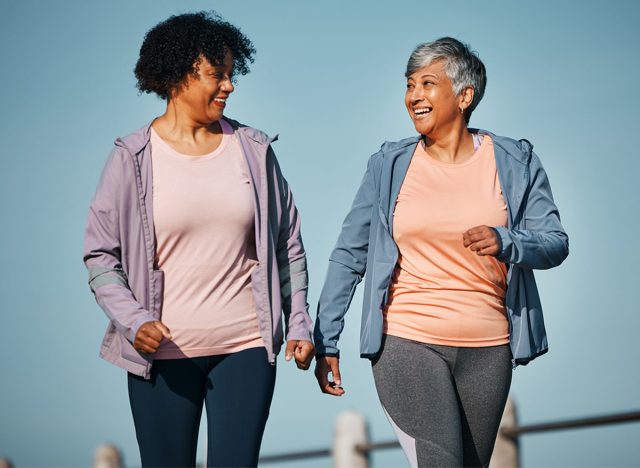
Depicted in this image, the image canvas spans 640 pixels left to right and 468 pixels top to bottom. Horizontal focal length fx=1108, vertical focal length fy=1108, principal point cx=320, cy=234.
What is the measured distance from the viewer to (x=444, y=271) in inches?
176

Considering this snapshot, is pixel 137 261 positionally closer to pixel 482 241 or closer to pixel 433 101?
pixel 482 241

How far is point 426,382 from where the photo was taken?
439cm

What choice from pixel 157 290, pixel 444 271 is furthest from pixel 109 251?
pixel 444 271

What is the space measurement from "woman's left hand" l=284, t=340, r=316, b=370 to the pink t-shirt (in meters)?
0.15

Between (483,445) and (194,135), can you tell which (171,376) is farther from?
(483,445)

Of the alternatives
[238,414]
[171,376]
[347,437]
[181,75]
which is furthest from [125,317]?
[347,437]

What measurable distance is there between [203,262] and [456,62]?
1.47 metres

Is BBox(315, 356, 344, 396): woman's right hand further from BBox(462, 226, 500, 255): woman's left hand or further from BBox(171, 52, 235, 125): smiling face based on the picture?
BBox(171, 52, 235, 125): smiling face

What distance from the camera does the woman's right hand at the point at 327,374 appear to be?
462 centimetres

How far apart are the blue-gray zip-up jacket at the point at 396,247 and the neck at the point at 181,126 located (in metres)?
0.78

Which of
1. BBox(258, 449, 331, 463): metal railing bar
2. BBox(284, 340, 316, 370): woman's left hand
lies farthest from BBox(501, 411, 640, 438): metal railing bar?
BBox(258, 449, 331, 463): metal railing bar

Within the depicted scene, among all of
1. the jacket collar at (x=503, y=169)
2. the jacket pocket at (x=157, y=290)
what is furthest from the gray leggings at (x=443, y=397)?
the jacket pocket at (x=157, y=290)

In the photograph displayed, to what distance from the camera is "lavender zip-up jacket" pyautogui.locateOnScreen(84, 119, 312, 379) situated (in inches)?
167

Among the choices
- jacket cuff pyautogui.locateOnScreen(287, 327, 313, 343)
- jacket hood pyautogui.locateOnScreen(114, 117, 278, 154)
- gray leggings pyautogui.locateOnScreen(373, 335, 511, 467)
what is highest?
jacket hood pyautogui.locateOnScreen(114, 117, 278, 154)
